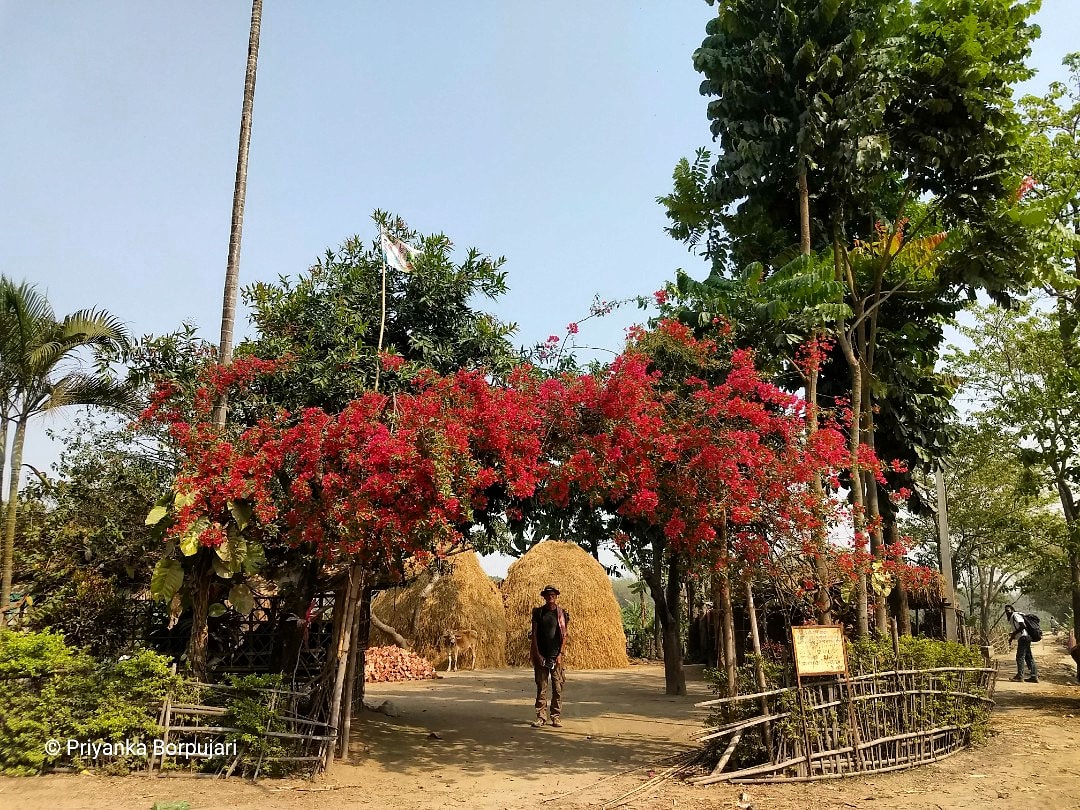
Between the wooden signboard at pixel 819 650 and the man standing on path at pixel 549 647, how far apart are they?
4119mm

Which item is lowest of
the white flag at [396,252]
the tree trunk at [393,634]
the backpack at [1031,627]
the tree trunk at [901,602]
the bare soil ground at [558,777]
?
the bare soil ground at [558,777]

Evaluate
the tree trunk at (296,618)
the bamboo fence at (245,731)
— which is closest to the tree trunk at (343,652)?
the bamboo fence at (245,731)

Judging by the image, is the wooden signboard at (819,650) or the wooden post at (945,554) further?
the wooden post at (945,554)

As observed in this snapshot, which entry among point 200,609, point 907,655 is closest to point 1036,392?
point 907,655

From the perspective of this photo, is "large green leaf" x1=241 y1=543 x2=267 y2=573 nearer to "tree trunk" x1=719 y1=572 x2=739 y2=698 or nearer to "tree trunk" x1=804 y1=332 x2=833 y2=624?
"tree trunk" x1=719 y1=572 x2=739 y2=698

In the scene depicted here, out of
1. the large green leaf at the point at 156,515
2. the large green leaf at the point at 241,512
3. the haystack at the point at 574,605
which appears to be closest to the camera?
the large green leaf at the point at 241,512

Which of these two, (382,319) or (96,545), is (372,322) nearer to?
(382,319)

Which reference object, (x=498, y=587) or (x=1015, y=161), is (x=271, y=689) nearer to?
(x=1015, y=161)

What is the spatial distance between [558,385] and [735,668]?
3750 mm

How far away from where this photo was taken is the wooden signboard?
766 centimetres

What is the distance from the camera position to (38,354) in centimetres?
959

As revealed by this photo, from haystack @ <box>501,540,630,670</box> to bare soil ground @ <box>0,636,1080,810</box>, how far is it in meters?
10.0

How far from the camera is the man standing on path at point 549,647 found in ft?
36.3

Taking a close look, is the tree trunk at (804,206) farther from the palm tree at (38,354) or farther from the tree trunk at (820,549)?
the palm tree at (38,354)
